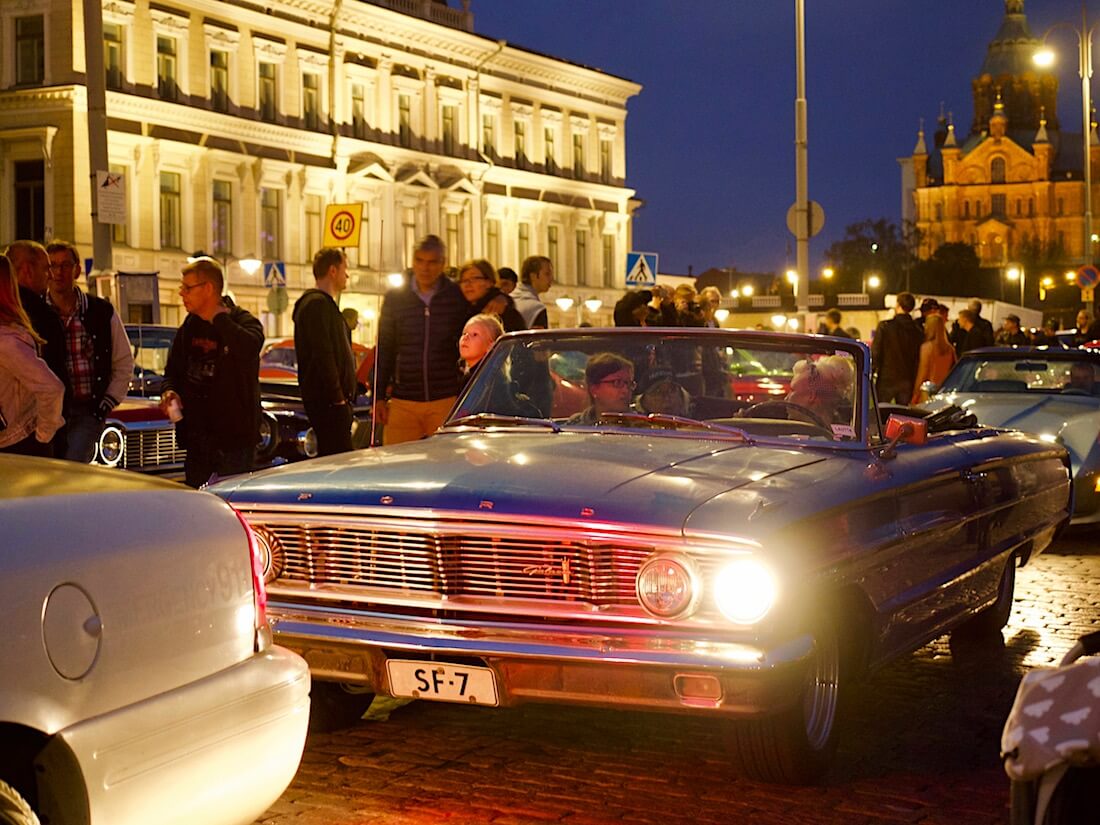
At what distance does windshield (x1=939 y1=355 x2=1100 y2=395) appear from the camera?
13930mm

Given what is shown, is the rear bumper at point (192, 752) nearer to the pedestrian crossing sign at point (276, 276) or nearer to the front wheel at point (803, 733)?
the front wheel at point (803, 733)

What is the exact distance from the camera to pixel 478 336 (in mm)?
9531

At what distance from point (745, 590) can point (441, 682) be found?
3.32 ft

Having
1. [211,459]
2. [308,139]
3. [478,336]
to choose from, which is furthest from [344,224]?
[308,139]

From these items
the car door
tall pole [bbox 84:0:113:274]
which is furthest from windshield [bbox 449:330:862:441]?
tall pole [bbox 84:0:113:274]

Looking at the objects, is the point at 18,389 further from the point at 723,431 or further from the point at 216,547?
the point at 216,547

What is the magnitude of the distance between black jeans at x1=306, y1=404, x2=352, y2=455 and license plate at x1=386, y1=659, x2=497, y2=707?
472 centimetres

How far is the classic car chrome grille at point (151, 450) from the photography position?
604 inches

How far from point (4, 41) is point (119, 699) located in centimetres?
4837

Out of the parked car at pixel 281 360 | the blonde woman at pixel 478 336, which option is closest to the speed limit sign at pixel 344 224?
the parked car at pixel 281 360

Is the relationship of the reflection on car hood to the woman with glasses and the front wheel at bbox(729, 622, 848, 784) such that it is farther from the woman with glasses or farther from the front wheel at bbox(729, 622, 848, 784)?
Answer: the front wheel at bbox(729, 622, 848, 784)

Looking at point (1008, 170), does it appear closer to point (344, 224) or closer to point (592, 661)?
point (344, 224)

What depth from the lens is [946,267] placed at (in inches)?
5910

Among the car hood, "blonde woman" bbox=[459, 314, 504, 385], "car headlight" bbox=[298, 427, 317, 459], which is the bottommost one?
"car headlight" bbox=[298, 427, 317, 459]
